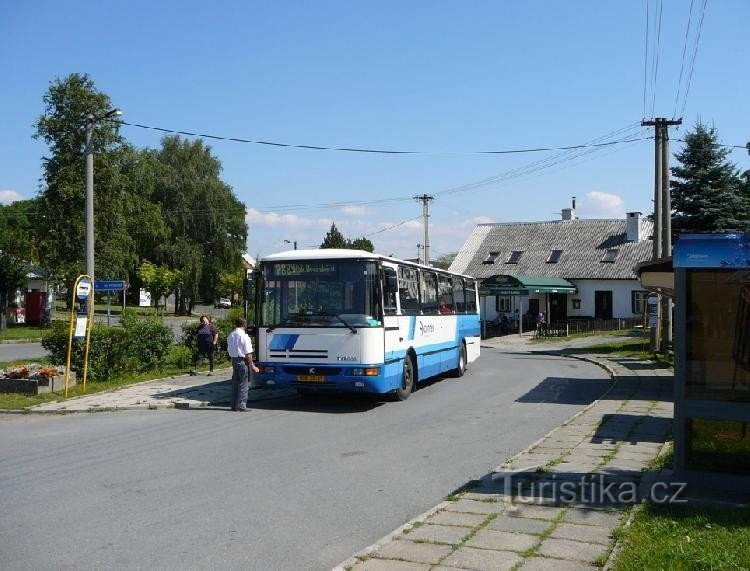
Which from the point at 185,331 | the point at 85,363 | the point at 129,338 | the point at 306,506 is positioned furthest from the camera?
the point at 185,331

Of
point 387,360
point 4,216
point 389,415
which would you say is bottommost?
point 389,415

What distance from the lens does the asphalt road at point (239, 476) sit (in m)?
6.04

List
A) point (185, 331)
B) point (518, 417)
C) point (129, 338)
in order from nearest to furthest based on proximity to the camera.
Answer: point (518, 417)
point (129, 338)
point (185, 331)

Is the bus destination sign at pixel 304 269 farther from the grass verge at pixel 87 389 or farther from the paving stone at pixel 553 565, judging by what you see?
the paving stone at pixel 553 565

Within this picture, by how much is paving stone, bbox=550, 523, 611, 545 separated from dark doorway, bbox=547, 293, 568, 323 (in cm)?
4952

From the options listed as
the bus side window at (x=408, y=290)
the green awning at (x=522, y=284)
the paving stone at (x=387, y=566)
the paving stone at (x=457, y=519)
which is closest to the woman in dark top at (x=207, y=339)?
the bus side window at (x=408, y=290)

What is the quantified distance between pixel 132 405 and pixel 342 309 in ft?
14.5

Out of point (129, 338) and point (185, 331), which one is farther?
point (185, 331)

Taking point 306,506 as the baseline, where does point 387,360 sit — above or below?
above

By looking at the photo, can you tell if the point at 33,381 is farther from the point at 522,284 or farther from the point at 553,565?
the point at 522,284

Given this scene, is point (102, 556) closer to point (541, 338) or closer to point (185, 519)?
point (185, 519)

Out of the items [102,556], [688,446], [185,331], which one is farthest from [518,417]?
[185,331]

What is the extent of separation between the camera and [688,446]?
7.33m

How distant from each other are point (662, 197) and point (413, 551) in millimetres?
25572
